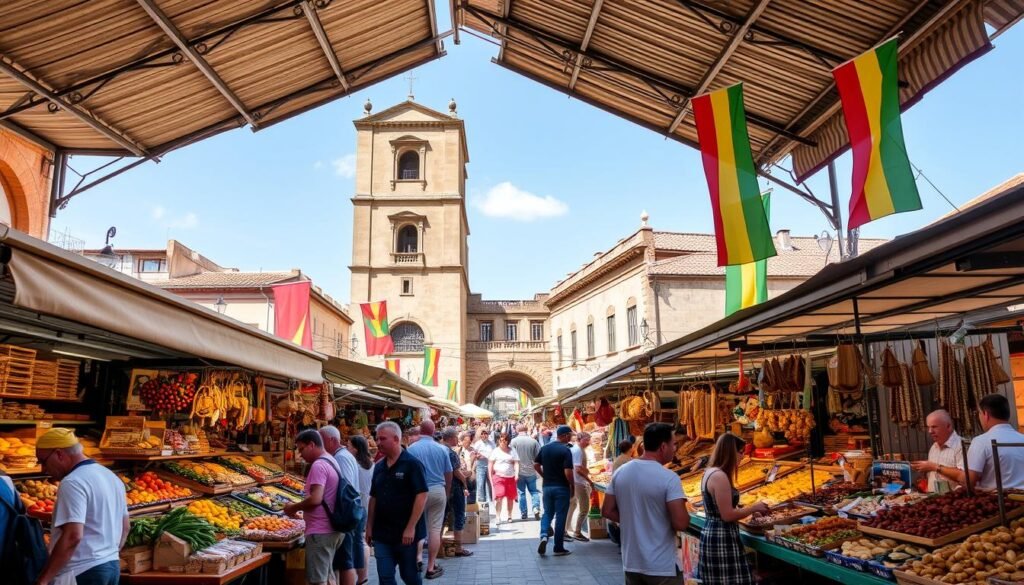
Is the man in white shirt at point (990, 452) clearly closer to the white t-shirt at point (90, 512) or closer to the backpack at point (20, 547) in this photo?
the white t-shirt at point (90, 512)

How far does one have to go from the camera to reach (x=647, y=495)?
13.2 feet

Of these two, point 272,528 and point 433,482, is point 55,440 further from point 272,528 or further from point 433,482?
point 433,482

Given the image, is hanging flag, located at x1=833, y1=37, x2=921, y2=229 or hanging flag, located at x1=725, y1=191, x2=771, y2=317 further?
hanging flag, located at x1=725, y1=191, x2=771, y2=317

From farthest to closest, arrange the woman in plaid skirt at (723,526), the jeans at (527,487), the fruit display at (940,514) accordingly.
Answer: the jeans at (527,487) → the woman in plaid skirt at (723,526) → the fruit display at (940,514)

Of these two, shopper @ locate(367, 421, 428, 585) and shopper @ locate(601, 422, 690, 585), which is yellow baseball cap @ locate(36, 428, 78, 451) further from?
shopper @ locate(601, 422, 690, 585)

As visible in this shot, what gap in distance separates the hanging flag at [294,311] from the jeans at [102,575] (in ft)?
40.4

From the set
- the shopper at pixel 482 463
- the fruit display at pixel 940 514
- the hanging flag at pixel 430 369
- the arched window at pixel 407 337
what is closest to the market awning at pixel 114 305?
the fruit display at pixel 940 514

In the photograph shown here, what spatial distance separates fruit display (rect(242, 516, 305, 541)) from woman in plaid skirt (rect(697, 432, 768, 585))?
11.3ft

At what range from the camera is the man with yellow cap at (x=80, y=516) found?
3365 millimetres

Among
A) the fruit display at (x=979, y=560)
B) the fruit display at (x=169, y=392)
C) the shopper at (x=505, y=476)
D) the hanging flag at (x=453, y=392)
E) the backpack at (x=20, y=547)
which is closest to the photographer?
the fruit display at (x=979, y=560)

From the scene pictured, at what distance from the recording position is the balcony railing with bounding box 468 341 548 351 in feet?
126

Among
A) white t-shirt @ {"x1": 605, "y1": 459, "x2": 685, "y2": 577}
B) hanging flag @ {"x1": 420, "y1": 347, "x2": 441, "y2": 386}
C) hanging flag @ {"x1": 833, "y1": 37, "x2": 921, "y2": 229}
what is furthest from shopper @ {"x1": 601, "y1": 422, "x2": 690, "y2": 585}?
hanging flag @ {"x1": 420, "y1": 347, "x2": 441, "y2": 386}

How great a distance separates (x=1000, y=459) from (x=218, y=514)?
5987 millimetres


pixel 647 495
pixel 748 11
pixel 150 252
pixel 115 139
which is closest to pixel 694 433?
pixel 647 495
